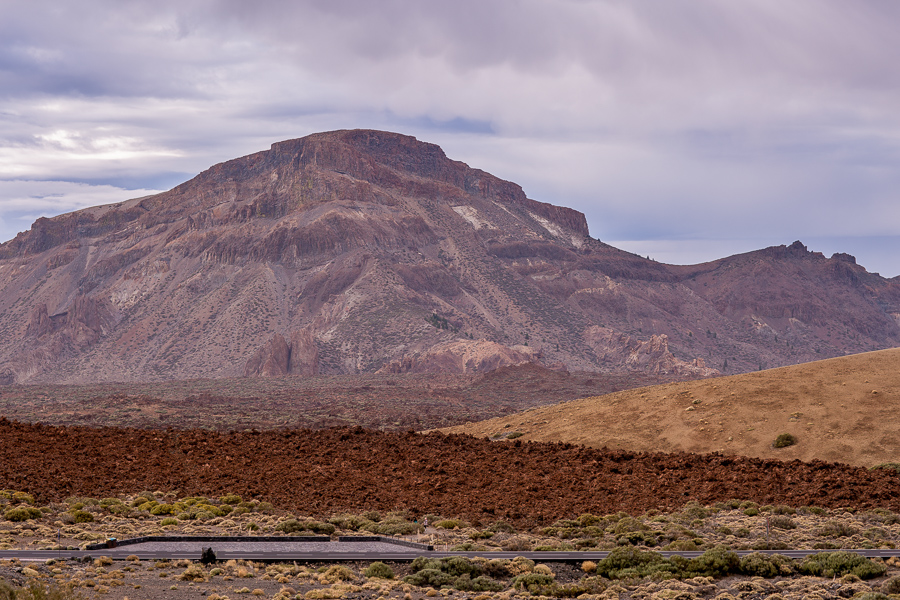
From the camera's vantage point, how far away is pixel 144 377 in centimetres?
16862

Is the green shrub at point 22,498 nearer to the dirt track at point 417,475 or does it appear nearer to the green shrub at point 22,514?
the dirt track at point 417,475

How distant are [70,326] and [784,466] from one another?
176236mm

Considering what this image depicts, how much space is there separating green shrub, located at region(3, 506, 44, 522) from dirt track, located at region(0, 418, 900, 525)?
2.47m

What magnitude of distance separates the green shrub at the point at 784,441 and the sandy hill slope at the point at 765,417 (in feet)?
0.90

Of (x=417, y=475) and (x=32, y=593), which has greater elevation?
(x=32, y=593)

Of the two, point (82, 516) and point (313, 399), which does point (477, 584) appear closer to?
point (82, 516)

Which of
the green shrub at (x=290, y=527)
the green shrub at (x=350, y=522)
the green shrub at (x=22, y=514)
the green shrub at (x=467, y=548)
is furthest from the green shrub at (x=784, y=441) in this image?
the green shrub at (x=22, y=514)

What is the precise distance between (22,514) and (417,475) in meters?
17.0

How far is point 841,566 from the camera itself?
24.0 meters

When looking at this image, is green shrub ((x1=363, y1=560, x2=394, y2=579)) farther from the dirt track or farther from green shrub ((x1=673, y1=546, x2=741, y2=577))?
the dirt track

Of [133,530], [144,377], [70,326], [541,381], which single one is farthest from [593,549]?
[70,326]

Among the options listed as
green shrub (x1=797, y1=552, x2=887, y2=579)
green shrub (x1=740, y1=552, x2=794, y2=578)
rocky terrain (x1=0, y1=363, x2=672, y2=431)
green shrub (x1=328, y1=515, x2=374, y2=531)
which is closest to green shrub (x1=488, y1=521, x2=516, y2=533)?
green shrub (x1=328, y1=515, x2=374, y2=531)

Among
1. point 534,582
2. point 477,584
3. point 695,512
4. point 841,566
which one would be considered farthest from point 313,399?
point 841,566

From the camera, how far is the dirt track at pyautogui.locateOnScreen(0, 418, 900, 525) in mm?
35344
